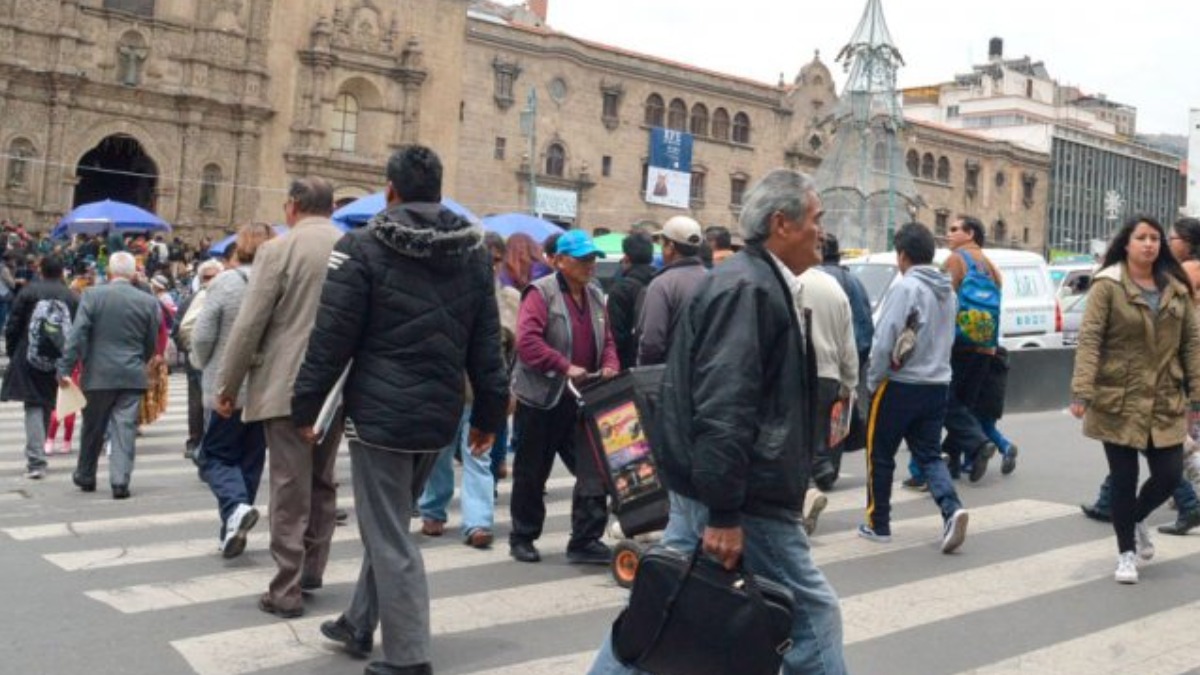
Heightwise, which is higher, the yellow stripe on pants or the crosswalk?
the yellow stripe on pants

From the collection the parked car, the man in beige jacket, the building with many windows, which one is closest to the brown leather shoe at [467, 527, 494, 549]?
the man in beige jacket

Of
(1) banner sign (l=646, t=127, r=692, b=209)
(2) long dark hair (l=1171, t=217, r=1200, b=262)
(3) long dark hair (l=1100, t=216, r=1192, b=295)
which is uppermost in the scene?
(1) banner sign (l=646, t=127, r=692, b=209)

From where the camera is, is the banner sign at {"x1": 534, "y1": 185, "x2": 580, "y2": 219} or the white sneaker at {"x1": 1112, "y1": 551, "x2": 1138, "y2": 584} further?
the banner sign at {"x1": 534, "y1": 185, "x2": 580, "y2": 219}

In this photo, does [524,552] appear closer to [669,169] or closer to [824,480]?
[824,480]

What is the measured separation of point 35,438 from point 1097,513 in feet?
27.6

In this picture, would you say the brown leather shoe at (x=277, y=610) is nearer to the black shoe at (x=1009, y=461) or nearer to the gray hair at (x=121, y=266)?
the gray hair at (x=121, y=266)

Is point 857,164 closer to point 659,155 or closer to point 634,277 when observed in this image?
point 659,155

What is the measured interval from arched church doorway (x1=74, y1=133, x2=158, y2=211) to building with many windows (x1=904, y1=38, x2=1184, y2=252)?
1830 inches

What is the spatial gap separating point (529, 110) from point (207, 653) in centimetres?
4141

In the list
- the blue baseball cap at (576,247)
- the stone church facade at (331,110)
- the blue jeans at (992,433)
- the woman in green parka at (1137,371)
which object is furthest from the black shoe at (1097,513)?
the stone church facade at (331,110)

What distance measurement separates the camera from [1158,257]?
22.6ft

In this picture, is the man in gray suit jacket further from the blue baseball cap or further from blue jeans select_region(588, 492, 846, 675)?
blue jeans select_region(588, 492, 846, 675)

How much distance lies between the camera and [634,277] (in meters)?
7.95

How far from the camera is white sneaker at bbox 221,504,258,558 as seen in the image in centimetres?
680
